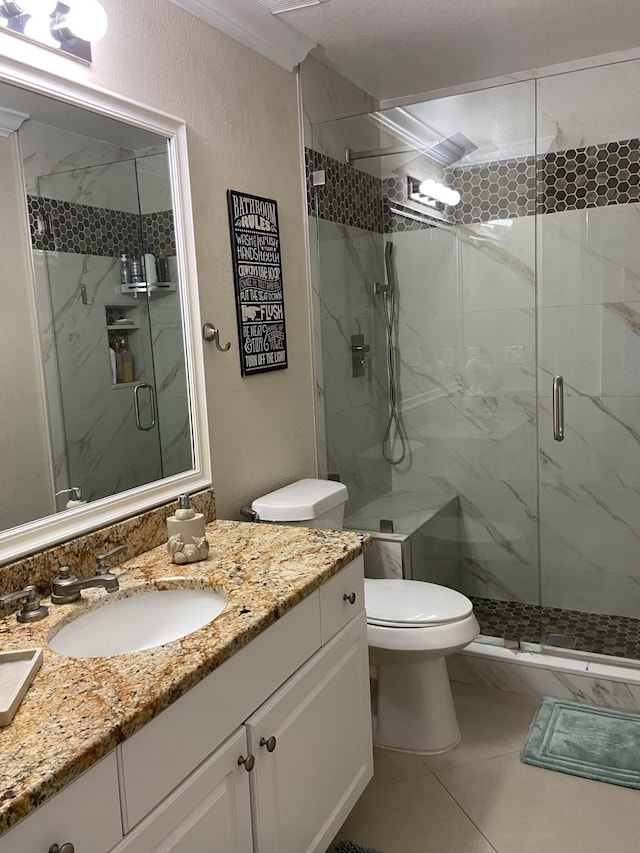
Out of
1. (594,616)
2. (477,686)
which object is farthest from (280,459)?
(594,616)

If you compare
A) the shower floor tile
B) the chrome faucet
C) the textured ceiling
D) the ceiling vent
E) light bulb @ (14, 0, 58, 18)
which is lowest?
the shower floor tile

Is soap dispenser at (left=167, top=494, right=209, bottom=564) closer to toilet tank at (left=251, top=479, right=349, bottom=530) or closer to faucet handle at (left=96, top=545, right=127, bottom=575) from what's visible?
faucet handle at (left=96, top=545, right=127, bottom=575)

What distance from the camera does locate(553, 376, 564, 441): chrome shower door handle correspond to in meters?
2.93

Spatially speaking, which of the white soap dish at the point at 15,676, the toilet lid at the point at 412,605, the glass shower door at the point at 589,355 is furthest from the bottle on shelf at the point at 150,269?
the glass shower door at the point at 589,355

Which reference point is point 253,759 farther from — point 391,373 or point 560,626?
point 391,373

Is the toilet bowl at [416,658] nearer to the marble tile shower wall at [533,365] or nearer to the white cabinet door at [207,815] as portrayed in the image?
the marble tile shower wall at [533,365]

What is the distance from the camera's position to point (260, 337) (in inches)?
102

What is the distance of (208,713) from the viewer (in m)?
1.35

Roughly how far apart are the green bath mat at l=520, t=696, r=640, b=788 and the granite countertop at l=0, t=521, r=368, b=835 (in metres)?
1.10

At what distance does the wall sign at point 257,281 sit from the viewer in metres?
2.45

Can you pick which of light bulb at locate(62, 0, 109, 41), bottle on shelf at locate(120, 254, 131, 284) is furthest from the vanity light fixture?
bottle on shelf at locate(120, 254, 131, 284)

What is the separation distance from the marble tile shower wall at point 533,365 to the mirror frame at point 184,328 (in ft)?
3.06

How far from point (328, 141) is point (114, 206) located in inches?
51.0

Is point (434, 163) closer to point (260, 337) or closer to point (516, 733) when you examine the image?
point (260, 337)
